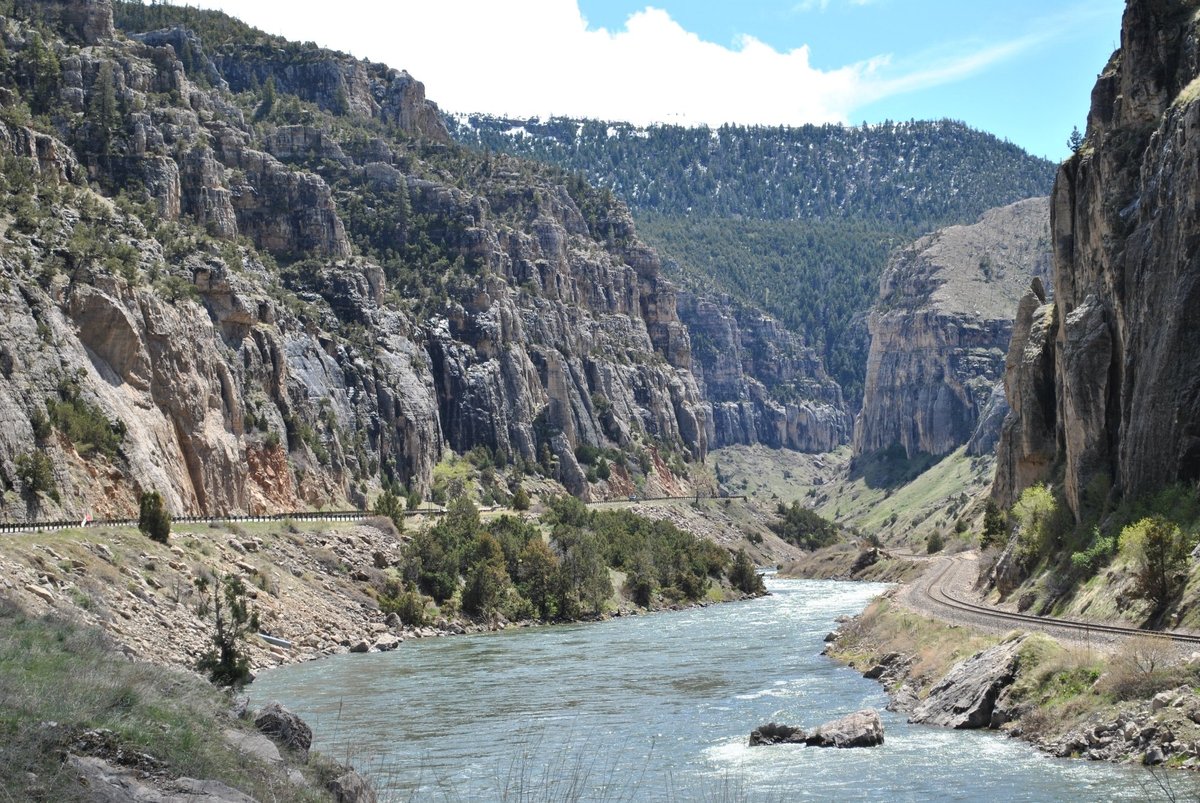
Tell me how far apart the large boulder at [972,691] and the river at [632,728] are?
3.30 feet

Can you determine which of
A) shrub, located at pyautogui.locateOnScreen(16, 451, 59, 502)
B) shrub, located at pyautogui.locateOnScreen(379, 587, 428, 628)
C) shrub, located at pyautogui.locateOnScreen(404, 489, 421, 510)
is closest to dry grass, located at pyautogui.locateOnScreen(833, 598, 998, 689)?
shrub, located at pyautogui.locateOnScreen(379, 587, 428, 628)

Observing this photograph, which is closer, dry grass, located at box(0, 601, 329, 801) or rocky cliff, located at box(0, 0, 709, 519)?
dry grass, located at box(0, 601, 329, 801)

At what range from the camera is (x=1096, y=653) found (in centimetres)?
4122

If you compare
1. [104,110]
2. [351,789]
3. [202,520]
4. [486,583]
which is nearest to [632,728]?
[351,789]

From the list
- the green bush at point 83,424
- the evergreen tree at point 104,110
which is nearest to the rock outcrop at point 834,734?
the green bush at point 83,424

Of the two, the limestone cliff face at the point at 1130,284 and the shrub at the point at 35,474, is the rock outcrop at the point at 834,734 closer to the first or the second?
the limestone cliff face at the point at 1130,284

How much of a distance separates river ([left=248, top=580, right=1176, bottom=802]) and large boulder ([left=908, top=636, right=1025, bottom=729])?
1007mm

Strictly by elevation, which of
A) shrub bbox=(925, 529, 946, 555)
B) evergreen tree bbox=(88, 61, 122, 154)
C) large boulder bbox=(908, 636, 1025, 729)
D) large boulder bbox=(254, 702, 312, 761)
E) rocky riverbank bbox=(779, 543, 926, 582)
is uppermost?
evergreen tree bbox=(88, 61, 122, 154)

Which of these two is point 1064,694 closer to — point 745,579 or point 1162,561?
point 1162,561

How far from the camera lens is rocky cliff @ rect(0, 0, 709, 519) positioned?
86812 millimetres

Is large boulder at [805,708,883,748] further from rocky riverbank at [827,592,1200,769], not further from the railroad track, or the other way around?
the railroad track

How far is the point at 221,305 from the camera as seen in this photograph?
390 ft

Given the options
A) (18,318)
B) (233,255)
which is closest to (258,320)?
(233,255)

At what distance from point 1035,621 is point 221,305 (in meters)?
83.9
